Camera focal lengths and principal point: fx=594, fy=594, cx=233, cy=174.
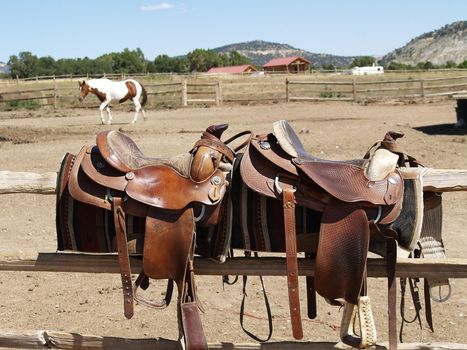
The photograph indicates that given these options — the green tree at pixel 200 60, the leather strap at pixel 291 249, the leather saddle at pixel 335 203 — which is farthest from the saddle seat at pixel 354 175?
the green tree at pixel 200 60

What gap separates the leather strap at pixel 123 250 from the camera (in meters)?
2.23

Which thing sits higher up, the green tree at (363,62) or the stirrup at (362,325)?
the green tree at (363,62)

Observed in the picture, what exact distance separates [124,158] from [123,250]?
364 millimetres

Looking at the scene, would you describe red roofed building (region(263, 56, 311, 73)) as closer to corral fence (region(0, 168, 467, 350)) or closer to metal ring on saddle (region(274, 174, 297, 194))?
corral fence (region(0, 168, 467, 350))

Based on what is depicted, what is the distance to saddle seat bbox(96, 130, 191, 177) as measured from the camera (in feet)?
7.51

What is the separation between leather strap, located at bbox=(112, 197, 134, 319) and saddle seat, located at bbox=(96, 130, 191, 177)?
0.15 m

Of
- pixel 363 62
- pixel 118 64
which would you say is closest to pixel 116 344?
pixel 118 64

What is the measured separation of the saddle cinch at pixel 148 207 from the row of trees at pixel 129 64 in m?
72.7

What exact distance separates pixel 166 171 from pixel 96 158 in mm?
305

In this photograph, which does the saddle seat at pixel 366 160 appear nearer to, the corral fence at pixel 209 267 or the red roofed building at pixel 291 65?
the corral fence at pixel 209 267

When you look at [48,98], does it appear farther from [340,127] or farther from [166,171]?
[166,171]

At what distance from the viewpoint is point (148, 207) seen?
2.24m

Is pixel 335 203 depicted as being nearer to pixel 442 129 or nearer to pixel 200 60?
pixel 442 129

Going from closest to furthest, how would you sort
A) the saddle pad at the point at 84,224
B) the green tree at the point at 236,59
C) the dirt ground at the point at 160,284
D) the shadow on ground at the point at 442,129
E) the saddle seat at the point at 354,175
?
the saddle seat at the point at 354,175, the saddle pad at the point at 84,224, the dirt ground at the point at 160,284, the shadow on ground at the point at 442,129, the green tree at the point at 236,59
